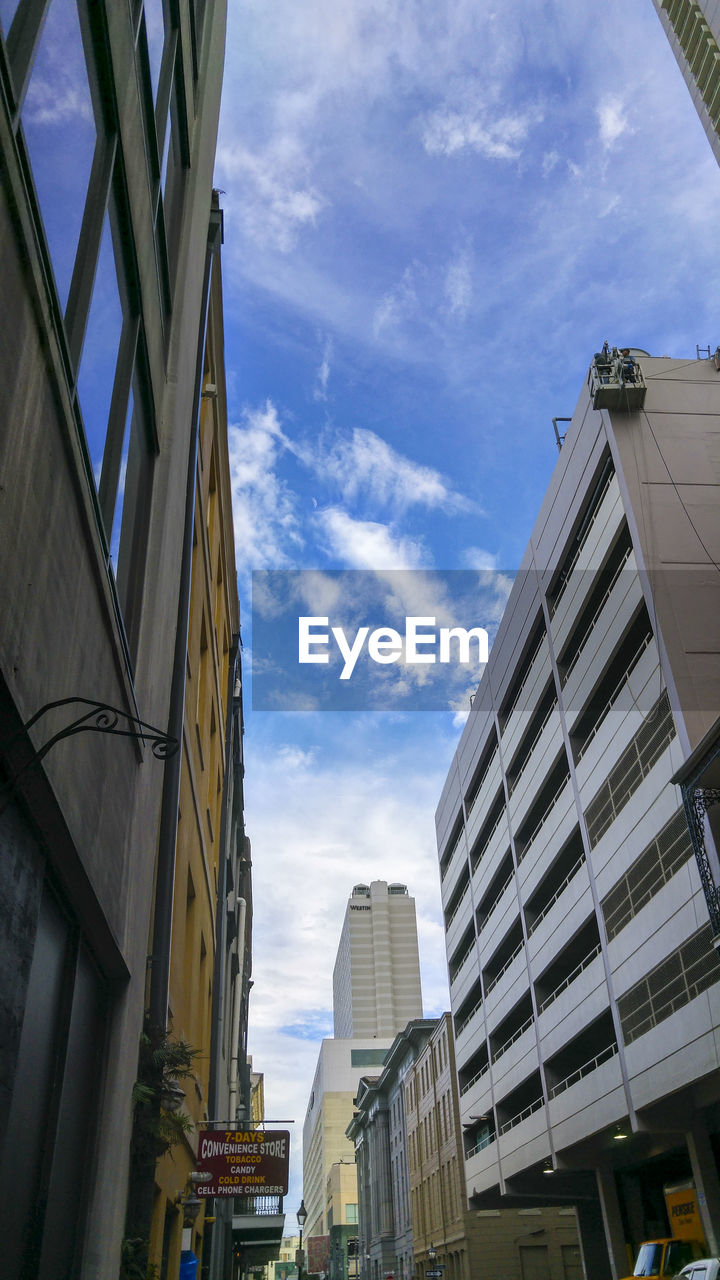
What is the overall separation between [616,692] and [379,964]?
562ft

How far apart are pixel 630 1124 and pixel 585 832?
7589 millimetres

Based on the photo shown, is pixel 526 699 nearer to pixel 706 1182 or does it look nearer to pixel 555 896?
pixel 555 896

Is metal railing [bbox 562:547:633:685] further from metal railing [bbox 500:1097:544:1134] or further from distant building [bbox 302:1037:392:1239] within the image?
distant building [bbox 302:1037:392:1239]

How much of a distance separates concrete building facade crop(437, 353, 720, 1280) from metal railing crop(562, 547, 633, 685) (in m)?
0.09

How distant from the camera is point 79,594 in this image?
5566 millimetres

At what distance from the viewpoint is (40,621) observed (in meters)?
4.65

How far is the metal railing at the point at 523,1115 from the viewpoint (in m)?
34.3

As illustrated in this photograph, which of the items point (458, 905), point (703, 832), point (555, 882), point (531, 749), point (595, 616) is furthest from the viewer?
point (458, 905)

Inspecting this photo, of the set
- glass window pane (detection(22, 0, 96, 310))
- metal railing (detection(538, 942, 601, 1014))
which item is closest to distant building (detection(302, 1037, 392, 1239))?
metal railing (detection(538, 942, 601, 1014))

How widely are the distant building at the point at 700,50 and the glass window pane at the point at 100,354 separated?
130 ft

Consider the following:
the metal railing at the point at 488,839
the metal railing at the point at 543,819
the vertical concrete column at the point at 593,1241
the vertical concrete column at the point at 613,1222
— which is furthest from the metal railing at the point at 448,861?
the vertical concrete column at the point at 613,1222

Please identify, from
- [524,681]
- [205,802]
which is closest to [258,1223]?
[205,802]

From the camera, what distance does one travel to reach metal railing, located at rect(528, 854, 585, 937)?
96.6ft

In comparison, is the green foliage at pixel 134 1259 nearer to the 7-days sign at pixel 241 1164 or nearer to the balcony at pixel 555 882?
the 7-days sign at pixel 241 1164
